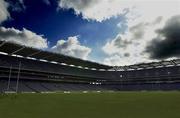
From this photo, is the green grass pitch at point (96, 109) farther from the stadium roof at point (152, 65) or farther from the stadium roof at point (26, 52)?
the stadium roof at point (152, 65)

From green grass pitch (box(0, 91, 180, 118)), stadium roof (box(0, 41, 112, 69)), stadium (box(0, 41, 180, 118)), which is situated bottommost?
green grass pitch (box(0, 91, 180, 118))

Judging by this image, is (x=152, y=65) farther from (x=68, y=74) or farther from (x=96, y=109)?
(x=96, y=109)

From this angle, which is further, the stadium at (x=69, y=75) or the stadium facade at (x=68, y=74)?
the stadium facade at (x=68, y=74)

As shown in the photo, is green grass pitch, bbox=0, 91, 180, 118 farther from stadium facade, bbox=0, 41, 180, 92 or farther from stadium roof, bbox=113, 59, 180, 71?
stadium roof, bbox=113, 59, 180, 71

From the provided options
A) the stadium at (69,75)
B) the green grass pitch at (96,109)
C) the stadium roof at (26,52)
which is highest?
the stadium roof at (26,52)

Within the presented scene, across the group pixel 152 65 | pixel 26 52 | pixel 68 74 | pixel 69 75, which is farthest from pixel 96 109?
pixel 152 65

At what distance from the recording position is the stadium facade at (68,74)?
232 ft

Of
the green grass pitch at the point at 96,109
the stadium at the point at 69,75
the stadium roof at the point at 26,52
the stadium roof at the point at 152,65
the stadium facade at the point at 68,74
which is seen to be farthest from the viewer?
the stadium roof at the point at 152,65

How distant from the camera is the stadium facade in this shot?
70.8 m

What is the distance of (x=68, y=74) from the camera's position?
97312 mm

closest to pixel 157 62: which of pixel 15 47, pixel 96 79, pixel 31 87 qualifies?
pixel 96 79

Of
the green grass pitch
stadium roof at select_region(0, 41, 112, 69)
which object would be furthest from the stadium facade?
the green grass pitch

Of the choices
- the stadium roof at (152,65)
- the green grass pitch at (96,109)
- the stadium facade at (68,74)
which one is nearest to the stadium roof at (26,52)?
the stadium facade at (68,74)

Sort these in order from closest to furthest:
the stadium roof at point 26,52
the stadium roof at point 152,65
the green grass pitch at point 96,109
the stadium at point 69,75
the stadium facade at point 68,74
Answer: the green grass pitch at point 96,109
the stadium roof at point 26,52
the stadium at point 69,75
the stadium facade at point 68,74
the stadium roof at point 152,65
